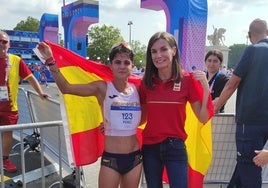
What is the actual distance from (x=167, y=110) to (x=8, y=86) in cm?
289

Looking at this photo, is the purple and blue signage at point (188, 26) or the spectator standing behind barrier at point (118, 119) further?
the purple and blue signage at point (188, 26)

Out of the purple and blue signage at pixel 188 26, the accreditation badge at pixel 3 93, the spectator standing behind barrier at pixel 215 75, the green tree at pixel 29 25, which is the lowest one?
the accreditation badge at pixel 3 93

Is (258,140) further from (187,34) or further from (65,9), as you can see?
(65,9)

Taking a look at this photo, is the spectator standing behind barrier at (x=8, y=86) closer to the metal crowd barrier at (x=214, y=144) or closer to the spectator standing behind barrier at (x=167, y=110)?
the metal crowd barrier at (x=214, y=144)

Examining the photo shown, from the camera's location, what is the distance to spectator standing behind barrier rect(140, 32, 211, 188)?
277 centimetres

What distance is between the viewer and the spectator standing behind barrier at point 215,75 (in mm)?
4480

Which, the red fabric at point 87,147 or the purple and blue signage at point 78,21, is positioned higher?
the purple and blue signage at point 78,21

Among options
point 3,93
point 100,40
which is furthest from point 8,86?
point 100,40

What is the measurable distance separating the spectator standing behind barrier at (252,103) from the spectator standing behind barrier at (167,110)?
748 mm

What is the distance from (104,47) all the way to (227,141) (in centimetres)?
6258

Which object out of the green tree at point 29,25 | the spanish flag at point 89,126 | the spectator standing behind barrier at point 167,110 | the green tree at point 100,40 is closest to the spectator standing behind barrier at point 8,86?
the spanish flag at point 89,126

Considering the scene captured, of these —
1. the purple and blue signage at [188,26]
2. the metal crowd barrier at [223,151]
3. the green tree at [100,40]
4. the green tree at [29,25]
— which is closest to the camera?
the metal crowd barrier at [223,151]

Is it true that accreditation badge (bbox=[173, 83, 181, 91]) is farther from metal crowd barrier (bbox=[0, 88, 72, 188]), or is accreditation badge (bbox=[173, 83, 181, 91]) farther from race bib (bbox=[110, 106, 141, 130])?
metal crowd barrier (bbox=[0, 88, 72, 188])

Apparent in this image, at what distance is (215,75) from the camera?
15.0 feet
